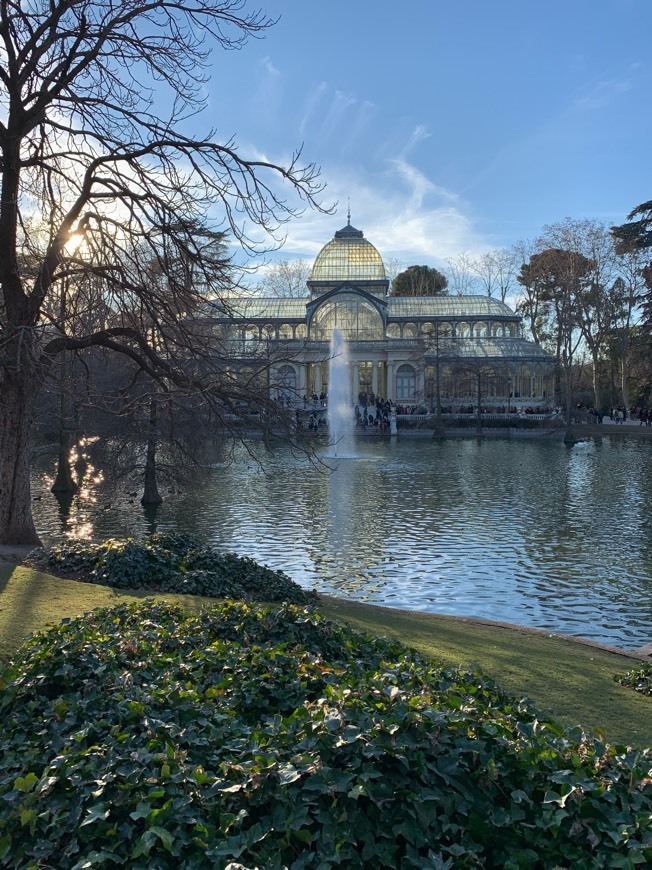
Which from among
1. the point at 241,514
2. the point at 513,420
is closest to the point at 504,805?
the point at 241,514

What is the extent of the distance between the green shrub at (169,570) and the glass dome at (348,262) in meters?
61.0

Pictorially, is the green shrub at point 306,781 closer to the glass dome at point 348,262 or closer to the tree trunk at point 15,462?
the tree trunk at point 15,462

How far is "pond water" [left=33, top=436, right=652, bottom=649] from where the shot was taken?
11789mm

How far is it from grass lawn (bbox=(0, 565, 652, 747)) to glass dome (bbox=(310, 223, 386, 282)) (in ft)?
204

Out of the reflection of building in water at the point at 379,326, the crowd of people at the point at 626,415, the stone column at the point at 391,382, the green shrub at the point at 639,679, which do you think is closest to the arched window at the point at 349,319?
the reflection of building in water at the point at 379,326

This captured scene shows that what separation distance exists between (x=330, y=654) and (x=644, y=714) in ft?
8.20

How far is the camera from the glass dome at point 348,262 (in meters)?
70.2

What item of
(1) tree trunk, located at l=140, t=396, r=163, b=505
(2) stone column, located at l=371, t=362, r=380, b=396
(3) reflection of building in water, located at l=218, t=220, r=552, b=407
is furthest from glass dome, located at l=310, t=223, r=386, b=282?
(1) tree trunk, located at l=140, t=396, r=163, b=505

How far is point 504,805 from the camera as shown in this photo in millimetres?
3367

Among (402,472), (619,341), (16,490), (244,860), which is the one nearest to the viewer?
(244,860)

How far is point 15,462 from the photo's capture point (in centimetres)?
1188

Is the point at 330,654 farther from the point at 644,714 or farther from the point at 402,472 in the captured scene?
the point at 402,472

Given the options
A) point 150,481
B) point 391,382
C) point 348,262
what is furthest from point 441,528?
point 348,262

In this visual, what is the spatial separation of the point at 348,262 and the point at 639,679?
2626 inches
